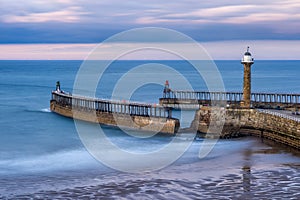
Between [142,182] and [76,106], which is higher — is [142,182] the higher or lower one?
the lower one

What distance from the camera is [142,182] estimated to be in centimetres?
2289

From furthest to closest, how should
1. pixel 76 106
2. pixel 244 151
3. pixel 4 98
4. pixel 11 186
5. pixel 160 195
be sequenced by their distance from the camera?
pixel 4 98 < pixel 76 106 < pixel 244 151 < pixel 11 186 < pixel 160 195

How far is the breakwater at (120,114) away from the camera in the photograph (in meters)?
38.9

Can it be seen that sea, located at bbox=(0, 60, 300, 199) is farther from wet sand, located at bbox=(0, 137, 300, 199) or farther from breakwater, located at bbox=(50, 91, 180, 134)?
breakwater, located at bbox=(50, 91, 180, 134)

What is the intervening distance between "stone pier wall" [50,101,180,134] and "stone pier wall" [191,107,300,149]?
194 centimetres

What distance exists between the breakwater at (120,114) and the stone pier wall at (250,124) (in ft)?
6.92

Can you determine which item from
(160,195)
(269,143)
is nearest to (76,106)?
(269,143)

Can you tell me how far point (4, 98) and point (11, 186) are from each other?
56.3 meters

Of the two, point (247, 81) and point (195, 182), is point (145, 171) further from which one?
point (247, 81)

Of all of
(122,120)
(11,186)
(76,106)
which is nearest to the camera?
(11,186)

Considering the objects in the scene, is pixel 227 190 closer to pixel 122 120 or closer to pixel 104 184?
pixel 104 184

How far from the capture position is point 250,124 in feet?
119

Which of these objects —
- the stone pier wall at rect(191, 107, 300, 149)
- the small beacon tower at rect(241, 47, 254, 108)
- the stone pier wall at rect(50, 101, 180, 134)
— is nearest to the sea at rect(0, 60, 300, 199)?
the stone pier wall at rect(191, 107, 300, 149)

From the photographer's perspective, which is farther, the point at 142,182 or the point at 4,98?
the point at 4,98
